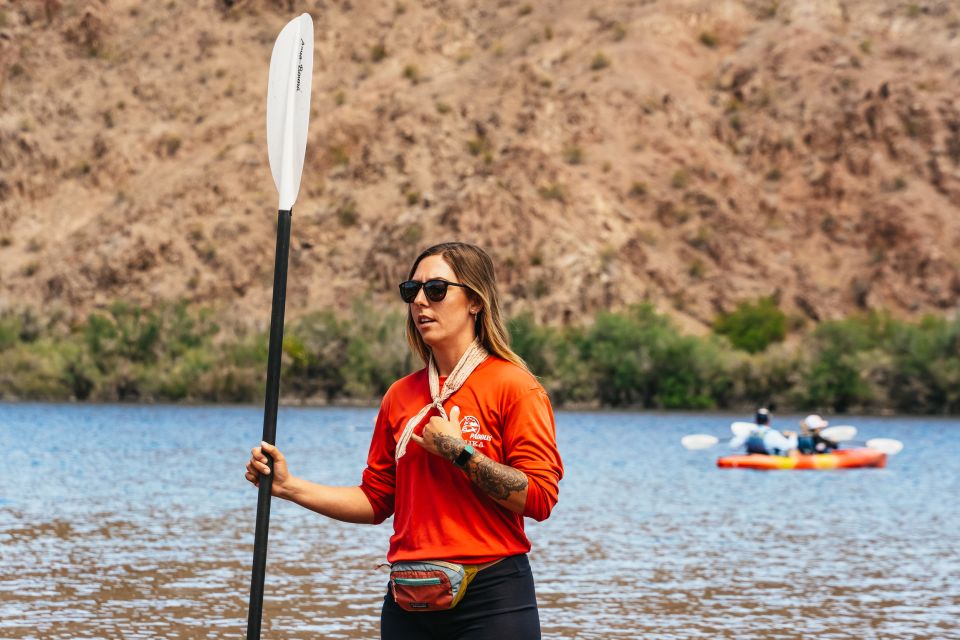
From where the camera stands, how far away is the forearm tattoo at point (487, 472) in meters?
4.65

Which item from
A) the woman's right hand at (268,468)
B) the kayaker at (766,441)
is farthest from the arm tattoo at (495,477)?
the kayaker at (766,441)

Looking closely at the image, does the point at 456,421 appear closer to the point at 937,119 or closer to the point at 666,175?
the point at 666,175

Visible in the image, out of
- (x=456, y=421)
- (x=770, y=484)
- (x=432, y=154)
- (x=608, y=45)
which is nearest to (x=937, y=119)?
(x=608, y=45)

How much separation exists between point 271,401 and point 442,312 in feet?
2.16

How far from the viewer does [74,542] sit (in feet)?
63.0

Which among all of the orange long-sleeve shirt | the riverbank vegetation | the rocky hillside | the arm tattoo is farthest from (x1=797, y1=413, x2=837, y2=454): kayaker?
the rocky hillside

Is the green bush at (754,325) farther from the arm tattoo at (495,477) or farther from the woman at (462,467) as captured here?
the arm tattoo at (495,477)

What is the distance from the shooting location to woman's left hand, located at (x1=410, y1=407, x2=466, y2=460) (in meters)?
4.65

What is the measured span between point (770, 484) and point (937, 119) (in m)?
59.0

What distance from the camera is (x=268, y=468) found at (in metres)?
5.04

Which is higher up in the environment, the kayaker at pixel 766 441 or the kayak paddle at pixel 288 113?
the kayak paddle at pixel 288 113

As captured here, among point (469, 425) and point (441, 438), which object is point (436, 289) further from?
point (441, 438)

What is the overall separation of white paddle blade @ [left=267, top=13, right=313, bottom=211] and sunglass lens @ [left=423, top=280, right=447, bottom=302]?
0.65m

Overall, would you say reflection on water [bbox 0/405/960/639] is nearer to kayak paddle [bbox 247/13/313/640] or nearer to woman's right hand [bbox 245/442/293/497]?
woman's right hand [bbox 245/442/293/497]
